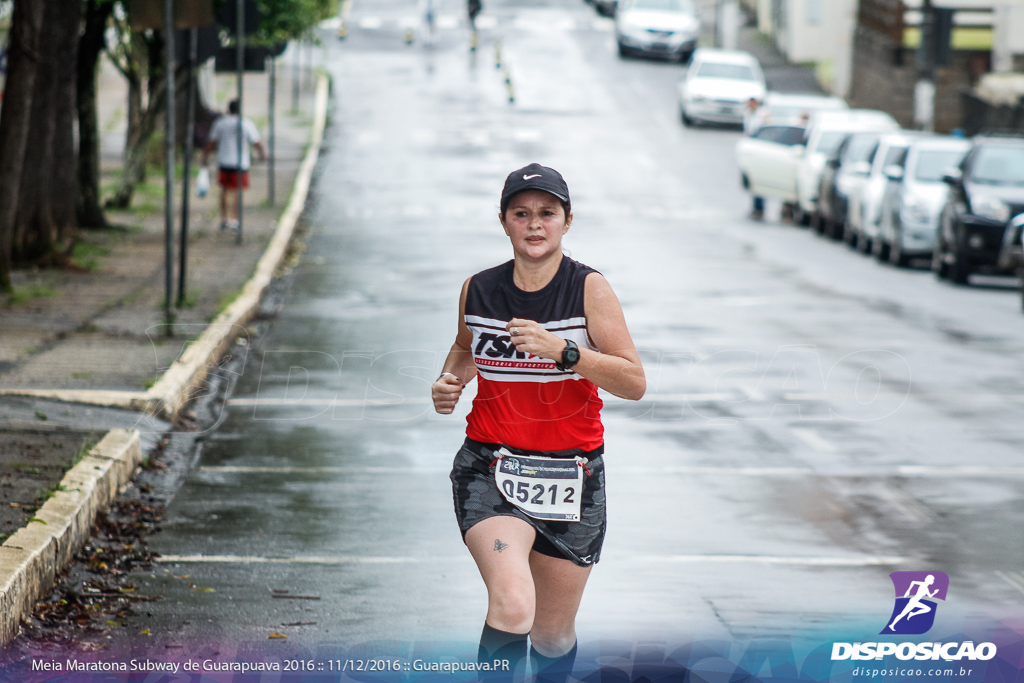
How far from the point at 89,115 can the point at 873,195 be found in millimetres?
11845

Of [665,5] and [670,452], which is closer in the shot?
[670,452]

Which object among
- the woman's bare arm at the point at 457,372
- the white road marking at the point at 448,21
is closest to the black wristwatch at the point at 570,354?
the woman's bare arm at the point at 457,372

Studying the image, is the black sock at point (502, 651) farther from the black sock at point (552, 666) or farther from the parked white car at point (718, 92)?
the parked white car at point (718, 92)

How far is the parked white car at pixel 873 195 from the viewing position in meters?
25.9

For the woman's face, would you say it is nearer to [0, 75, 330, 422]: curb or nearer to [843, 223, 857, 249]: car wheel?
[0, 75, 330, 422]: curb

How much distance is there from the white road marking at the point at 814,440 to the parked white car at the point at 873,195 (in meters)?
14.1

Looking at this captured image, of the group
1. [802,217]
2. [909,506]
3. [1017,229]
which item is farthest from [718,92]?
[909,506]

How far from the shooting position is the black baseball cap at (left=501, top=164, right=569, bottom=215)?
5203mm

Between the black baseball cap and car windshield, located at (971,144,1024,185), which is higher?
the black baseball cap

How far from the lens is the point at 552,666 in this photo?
546 cm

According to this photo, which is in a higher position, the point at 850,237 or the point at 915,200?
the point at 915,200

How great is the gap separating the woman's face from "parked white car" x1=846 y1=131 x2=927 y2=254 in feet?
68.4

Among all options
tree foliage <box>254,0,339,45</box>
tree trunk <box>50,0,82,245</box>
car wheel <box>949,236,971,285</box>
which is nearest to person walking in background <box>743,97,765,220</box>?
car wheel <box>949,236,971,285</box>

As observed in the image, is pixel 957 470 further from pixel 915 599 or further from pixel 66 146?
pixel 66 146
